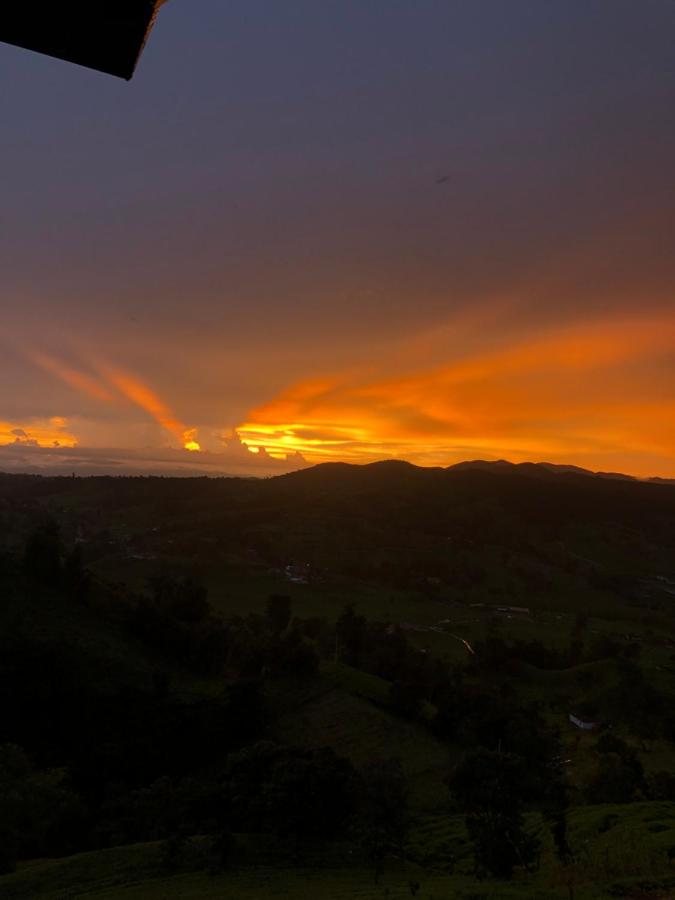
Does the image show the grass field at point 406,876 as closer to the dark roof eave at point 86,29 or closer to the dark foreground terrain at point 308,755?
the dark foreground terrain at point 308,755

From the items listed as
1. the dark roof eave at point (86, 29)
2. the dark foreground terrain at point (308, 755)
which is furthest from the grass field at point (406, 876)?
the dark roof eave at point (86, 29)

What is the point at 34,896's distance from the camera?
102 ft

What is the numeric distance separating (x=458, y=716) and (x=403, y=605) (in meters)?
115

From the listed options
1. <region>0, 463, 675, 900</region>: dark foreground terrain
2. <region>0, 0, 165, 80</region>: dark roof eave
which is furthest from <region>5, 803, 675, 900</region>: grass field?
<region>0, 0, 165, 80</region>: dark roof eave

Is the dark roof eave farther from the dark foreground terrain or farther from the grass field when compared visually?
the dark foreground terrain

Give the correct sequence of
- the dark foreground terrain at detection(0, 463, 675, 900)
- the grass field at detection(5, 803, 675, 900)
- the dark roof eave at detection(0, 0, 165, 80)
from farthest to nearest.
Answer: the dark foreground terrain at detection(0, 463, 675, 900), the grass field at detection(5, 803, 675, 900), the dark roof eave at detection(0, 0, 165, 80)

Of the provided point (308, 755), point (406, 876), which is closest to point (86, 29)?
point (406, 876)

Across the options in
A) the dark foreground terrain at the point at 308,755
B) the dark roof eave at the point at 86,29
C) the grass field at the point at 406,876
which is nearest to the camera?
the dark roof eave at the point at 86,29

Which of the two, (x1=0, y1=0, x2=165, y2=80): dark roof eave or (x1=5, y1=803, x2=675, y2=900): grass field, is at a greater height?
(x1=0, y1=0, x2=165, y2=80): dark roof eave

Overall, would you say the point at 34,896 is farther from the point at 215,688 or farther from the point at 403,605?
the point at 403,605

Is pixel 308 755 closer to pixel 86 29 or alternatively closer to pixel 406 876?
pixel 406 876

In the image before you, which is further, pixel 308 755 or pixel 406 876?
pixel 308 755

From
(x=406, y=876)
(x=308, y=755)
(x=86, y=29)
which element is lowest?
(x=406, y=876)

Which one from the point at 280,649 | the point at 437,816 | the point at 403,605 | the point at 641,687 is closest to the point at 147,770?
the point at 280,649
